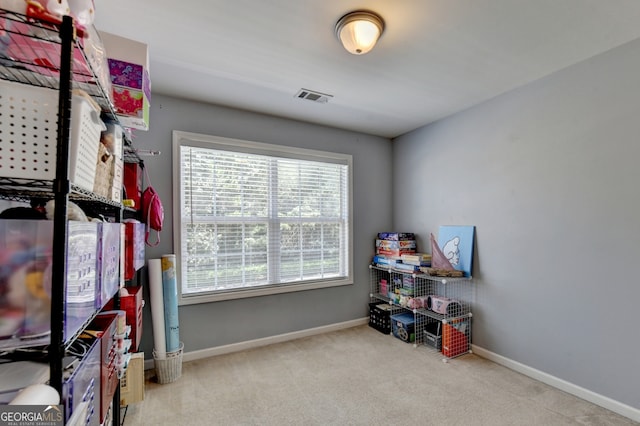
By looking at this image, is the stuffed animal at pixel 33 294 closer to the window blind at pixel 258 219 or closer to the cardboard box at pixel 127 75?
the cardboard box at pixel 127 75

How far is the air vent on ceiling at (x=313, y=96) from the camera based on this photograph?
2730 millimetres

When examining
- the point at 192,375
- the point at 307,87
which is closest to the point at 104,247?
the point at 192,375

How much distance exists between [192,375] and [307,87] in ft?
9.19

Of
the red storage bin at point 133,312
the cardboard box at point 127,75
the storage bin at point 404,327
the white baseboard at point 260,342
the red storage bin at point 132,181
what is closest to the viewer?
the cardboard box at point 127,75

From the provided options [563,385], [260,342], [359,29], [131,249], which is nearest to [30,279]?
[131,249]

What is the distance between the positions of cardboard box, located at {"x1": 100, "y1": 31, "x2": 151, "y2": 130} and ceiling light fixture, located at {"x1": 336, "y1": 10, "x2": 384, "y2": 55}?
1.16m

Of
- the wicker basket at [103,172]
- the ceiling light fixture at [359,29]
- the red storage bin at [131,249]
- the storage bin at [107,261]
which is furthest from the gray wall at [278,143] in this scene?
the ceiling light fixture at [359,29]

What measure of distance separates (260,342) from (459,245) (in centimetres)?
244

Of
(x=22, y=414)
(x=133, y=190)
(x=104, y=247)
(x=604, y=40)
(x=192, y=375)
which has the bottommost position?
(x=192, y=375)

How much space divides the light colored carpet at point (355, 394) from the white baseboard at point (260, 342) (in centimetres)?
7

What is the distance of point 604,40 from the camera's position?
198 centimetres

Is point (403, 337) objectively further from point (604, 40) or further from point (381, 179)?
point (604, 40)

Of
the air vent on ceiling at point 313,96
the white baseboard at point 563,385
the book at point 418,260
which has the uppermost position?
the air vent on ceiling at point 313,96

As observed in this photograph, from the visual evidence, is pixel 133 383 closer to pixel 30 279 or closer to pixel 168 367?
pixel 168 367
